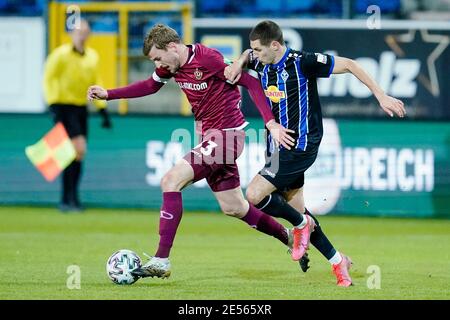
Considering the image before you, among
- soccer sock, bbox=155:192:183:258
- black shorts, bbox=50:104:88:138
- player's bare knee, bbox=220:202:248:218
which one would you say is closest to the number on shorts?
soccer sock, bbox=155:192:183:258

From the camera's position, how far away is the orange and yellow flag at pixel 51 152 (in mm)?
14523

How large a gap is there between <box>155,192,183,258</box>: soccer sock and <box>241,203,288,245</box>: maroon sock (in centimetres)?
82

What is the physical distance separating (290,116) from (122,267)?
5.73 ft

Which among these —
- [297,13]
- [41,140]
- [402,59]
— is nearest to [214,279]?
[41,140]

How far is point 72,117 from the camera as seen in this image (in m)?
14.4

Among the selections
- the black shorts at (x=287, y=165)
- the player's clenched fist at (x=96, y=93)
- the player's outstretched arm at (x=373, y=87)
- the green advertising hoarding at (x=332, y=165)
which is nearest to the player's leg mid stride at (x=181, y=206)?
the black shorts at (x=287, y=165)

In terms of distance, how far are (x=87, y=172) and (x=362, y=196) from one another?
3.70 metres

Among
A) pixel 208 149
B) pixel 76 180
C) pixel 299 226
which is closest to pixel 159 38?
pixel 208 149

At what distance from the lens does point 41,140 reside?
590 inches

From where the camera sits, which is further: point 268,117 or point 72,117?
point 72,117

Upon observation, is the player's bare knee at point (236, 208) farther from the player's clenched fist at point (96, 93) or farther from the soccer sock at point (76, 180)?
the soccer sock at point (76, 180)

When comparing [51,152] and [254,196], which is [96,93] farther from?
[51,152]

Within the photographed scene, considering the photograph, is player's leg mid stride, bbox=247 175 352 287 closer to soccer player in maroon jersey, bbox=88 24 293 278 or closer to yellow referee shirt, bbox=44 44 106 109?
soccer player in maroon jersey, bbox=88 24 293 278

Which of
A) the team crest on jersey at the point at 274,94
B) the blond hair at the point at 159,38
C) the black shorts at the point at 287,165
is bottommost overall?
the black shorts at the point at 287,165
